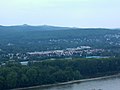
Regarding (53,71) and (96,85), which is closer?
(96,85)

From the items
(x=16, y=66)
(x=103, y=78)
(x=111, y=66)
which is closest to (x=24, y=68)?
(x=16, y=66)

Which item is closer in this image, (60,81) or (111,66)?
(60,81)

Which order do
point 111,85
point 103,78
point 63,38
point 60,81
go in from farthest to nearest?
point 63,38, point 103,78, point 60,81, point 111,85

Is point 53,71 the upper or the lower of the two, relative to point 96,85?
upper

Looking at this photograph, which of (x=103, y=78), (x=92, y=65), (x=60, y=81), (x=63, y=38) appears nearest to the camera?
(x=60, y=81)

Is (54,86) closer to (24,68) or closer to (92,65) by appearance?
(24,68)

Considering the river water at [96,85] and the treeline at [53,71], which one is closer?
the river water at [96,85]

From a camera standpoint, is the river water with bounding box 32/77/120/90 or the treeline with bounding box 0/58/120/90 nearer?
the river water with bounding box 32/77/120/90

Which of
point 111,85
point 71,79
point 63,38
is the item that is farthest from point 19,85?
point 63,38
